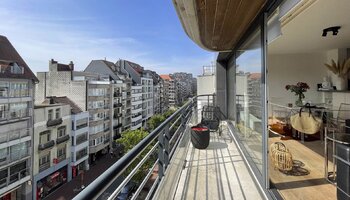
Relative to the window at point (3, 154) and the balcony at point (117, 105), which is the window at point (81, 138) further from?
the window at point (3, 154)

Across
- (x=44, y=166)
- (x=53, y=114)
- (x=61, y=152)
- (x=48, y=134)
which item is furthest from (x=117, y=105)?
(x=44, y=166)

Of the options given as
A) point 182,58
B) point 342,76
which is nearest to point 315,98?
point 342,76

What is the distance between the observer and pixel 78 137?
20594 mm

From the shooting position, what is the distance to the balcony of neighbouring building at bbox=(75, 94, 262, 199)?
1.02 m

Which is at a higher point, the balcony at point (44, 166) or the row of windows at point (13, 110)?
the row of windows at point (13, 110)

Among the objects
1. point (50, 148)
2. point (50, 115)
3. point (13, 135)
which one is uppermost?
point (50, 115)

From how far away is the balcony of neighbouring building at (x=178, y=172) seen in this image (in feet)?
3.34

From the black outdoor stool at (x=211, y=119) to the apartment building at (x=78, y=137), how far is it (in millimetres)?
16590

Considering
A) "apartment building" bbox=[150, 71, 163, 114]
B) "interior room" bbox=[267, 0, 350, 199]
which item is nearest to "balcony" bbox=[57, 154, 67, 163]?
"interior room" bbox=[267, 0, 350, 199]

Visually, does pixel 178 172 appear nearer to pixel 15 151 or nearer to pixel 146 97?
pixel 15 151

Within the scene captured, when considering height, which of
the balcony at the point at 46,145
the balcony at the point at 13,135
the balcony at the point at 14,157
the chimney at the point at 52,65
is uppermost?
the chimney at the point at 52,65

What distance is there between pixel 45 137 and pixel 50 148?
96cm

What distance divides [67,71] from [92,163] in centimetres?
962

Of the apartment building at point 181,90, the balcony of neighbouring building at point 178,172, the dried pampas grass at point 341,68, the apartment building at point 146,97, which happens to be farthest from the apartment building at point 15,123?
the apartment building at point 181,90
